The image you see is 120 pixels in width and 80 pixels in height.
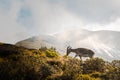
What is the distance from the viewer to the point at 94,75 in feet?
98.4

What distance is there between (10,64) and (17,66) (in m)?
0.72

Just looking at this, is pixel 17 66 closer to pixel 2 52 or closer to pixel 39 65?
pixel 39 65

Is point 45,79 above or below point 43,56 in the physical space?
below

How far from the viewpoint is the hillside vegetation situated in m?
27.3

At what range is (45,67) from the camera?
28.6 m

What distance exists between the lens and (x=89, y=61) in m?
32.9

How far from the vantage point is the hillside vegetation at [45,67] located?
27.3 meters

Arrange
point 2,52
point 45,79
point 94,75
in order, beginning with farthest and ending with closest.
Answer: point 2,52
point 94,75
point 45,79

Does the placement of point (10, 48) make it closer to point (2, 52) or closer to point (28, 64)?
point (2, 52)

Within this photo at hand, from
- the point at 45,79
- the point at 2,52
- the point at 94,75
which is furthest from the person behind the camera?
the point at 2,52

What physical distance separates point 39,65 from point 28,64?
113cm

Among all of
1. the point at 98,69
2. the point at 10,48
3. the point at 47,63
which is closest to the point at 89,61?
the point at 98,69

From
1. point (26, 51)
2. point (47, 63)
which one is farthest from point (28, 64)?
point (26, 51)

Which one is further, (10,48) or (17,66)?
(10,48)
